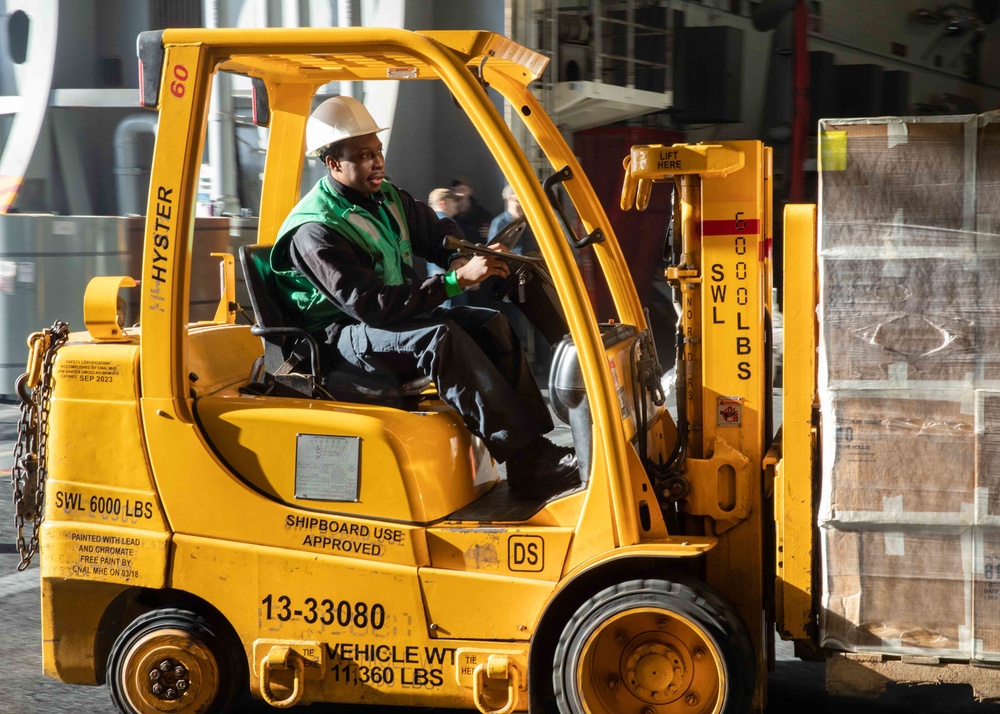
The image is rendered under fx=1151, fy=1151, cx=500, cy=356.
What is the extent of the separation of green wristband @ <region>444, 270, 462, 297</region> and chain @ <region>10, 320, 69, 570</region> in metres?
1.29

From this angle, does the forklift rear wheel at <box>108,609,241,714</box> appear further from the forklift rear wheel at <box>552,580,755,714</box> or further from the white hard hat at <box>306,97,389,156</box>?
the white hard hat at <box>306,97,389,156</box>

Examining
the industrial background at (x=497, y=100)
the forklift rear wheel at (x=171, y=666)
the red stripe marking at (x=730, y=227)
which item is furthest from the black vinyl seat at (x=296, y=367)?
the industrial background at (x=497, y=100)

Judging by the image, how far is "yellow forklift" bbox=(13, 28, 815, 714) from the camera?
3400mm

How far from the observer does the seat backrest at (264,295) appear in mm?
3889

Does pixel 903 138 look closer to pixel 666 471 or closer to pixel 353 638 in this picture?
pixel 666 471

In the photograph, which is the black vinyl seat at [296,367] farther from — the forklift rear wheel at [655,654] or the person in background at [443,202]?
the person in background at [443,202]

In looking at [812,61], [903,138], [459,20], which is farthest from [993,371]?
[812,61]

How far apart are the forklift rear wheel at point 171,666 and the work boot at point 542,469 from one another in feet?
3.62

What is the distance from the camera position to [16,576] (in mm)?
5594

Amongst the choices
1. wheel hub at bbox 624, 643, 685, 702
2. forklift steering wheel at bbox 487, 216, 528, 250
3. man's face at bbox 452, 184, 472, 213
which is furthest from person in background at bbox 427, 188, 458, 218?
wheel hub at bbox 624, 643, 685, 702

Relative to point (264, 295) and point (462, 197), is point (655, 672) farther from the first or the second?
point (462, 197)

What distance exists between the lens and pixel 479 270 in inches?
139

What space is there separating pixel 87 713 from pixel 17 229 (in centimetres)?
695

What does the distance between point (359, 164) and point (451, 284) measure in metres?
0.61
